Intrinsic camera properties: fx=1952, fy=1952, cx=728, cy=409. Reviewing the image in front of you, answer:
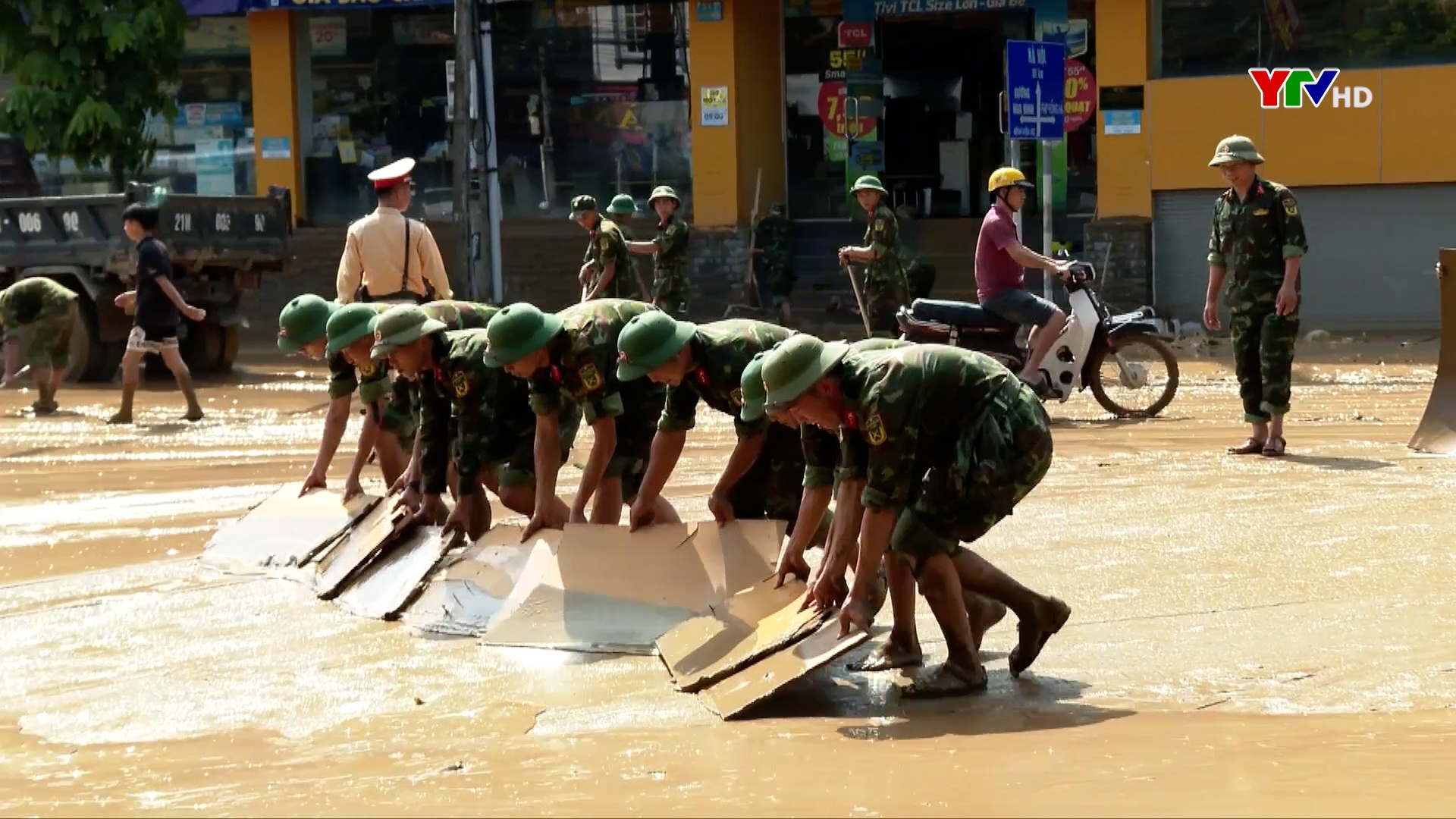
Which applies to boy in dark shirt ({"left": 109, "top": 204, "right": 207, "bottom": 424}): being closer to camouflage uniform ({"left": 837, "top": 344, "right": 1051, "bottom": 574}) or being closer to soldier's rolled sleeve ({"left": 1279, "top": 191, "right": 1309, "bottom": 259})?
soldier's rolled sleeve ({"left": 1279, "top": 191, "right": 1309, "bottom": 259})

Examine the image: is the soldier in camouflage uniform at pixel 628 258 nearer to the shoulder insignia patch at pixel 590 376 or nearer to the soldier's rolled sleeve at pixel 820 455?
the shoulder insignia patch at pixel 590 376

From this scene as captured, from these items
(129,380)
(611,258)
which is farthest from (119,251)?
(611,258)

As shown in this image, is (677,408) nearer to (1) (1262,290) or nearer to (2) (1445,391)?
(1) (1262,290)

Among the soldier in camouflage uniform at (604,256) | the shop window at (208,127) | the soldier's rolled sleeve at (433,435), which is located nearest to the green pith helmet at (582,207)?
the soldier in camouflage uniform at (604,256)

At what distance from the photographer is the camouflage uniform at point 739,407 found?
6.84 metres

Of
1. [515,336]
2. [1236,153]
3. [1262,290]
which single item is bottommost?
[1262,290]

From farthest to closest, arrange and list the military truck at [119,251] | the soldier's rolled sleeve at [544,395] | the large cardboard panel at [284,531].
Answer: the military truck at [119,251] < the large cardboard panel at [284,531] < the soldier's rolled sleeve at [544,395]

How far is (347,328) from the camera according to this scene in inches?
332

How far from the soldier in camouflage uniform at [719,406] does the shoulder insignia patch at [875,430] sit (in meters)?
0.79

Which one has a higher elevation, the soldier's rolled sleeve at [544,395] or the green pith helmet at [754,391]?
the green pith helmet at [754,391]

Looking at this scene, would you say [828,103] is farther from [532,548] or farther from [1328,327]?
[532,548]

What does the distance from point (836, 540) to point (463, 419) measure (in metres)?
2.50

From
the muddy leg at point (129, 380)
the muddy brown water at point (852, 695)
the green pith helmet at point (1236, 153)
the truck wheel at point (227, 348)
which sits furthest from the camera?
the truck wheel at point (227, 348)

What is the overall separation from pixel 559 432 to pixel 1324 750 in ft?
12.5
